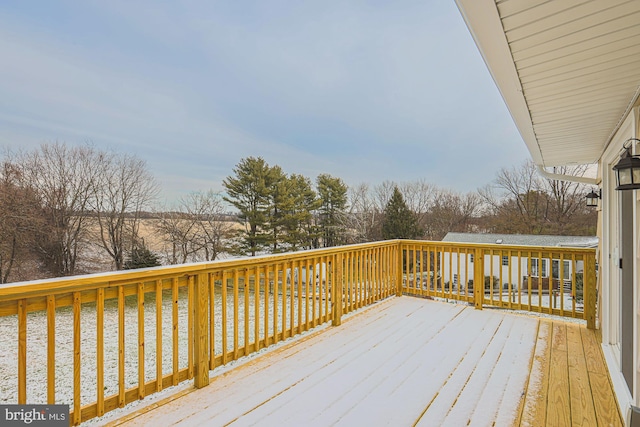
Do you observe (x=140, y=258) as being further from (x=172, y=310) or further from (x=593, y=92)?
(x=593, y=92)

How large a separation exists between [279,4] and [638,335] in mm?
14586

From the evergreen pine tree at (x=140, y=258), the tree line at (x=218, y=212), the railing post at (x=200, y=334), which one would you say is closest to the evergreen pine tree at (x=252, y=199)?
the tree line at (x=218, y=212)

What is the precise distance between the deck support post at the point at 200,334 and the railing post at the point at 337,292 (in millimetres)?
1671

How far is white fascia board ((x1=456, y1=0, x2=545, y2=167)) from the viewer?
1162mm

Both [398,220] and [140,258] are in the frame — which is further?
[398,220]

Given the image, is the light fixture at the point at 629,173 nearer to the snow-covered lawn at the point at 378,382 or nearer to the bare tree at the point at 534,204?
the snow-covered lawn at the point at 378,382

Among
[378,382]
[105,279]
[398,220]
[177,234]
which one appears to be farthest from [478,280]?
[177,234]

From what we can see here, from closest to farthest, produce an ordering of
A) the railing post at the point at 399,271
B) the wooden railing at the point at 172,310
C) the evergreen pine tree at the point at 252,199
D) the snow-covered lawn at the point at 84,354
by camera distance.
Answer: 1. the wooden railing at the point at 172,310
2. the snow-covered lawn at the point at 84,354
3. the railing post at the point at 399,271
4. the evergreen pine tree at the point at 252,199

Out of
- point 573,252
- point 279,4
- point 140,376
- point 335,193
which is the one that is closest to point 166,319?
point 140,376

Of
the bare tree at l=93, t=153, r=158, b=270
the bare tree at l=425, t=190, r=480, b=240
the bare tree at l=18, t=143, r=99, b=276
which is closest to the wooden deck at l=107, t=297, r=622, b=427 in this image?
the bare tree at l=93, t=153, r=158, b=270

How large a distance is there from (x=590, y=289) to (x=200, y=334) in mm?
4229

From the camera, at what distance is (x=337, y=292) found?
3.70 meters

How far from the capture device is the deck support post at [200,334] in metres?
2.26

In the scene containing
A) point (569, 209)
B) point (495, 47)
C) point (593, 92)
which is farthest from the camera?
point (569, 209)
